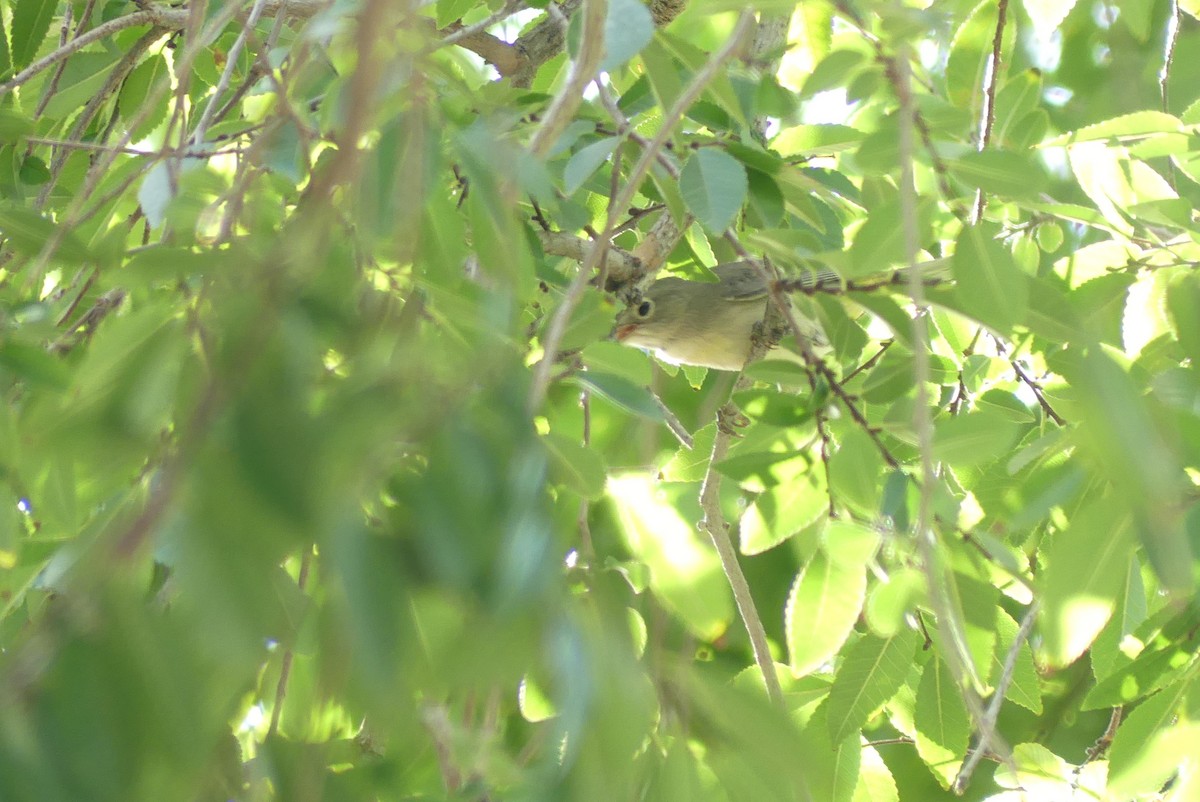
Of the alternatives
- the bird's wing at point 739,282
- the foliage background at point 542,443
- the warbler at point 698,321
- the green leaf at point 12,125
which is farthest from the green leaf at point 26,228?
the bird's wing at point 739,282

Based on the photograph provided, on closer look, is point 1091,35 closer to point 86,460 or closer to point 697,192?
point 697,192

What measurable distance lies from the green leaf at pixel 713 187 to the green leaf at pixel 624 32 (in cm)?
50

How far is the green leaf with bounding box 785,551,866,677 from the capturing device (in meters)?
2.09

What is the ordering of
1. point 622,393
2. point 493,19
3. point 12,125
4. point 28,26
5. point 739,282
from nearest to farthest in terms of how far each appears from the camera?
point 622,393 < point 493,19 < point 12,125 < point 28,26 < point 739,282

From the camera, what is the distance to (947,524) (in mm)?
1974

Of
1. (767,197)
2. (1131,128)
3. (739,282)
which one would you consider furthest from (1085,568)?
(739,282)

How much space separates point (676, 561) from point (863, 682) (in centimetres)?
120

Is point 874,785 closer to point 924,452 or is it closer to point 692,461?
point 692,461

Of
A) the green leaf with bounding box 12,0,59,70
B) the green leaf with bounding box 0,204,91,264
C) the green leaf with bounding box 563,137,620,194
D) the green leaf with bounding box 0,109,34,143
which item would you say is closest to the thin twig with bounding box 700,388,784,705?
the green leaf with bounding box 563,137,620,194

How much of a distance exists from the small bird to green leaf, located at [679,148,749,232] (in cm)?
236

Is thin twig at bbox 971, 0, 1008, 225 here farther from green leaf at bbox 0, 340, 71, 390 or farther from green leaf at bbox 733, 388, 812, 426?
green leaf at bbox 0, 340, 71, 390

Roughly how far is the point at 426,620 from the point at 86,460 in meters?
0.41

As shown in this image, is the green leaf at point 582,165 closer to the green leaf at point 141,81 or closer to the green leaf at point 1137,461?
the green leaf at point 1137,461

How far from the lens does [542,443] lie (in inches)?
56.0
